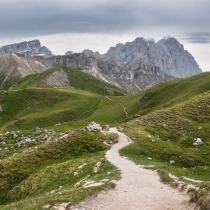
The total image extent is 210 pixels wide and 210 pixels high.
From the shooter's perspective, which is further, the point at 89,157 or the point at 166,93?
the point at 166,93

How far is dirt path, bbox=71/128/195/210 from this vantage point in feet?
80.4

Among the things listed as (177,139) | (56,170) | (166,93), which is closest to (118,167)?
(56,170)

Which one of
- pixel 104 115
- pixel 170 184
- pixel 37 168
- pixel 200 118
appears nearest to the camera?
pixel 170 184

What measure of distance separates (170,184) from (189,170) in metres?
10.2

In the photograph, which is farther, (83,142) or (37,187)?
(83,142)

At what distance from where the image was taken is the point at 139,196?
2744 centimetres

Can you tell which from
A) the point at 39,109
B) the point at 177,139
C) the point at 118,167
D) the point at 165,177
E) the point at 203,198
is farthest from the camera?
the point at 39,109

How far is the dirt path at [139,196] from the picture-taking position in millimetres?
24516

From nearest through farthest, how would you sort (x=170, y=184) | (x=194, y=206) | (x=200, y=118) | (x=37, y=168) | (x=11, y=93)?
(x=194, y=206) → (x=170, y=184) → (x=37, y=168) → (x=200, y=118) → (x=11, y=93)

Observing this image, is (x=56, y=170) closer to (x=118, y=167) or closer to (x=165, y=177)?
(x=118, y=167)

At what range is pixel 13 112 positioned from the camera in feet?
548

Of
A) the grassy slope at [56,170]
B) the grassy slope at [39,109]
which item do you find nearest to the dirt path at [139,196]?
the grassy slope at [56,170]

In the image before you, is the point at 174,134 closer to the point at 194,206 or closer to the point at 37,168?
the point at 37,168

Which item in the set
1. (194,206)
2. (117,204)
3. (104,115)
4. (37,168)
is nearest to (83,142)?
(37,168)
